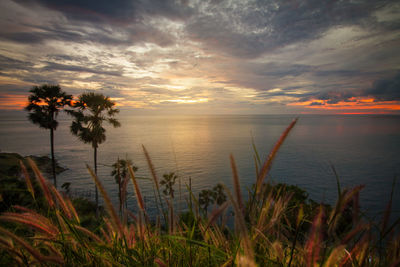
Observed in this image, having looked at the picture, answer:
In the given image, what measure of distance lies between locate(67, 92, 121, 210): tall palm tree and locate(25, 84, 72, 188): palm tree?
1693 millimetres

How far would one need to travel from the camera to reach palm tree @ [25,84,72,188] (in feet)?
76.3

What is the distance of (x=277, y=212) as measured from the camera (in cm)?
177

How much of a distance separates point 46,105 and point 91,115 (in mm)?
5708


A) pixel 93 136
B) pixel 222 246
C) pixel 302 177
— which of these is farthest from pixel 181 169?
pixel 222 246

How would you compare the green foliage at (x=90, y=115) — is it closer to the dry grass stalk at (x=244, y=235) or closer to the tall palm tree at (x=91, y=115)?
the tall palm tree at (x=91, y=115)

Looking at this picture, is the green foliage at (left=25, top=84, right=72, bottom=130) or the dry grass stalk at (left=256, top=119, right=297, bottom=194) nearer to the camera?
the dry grass stalk at (left=256, top=119, right=297, bottom=194)

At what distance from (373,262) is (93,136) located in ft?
89.4

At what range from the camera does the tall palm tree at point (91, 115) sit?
77.9 ft

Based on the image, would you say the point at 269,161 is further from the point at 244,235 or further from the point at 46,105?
the point at 46,105

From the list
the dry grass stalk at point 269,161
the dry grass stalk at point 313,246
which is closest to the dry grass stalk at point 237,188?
the dry grass stalk at point 269,161

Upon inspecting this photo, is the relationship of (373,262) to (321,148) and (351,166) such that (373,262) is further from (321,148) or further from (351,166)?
(321,148)

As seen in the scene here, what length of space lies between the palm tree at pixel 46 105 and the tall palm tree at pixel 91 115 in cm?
169

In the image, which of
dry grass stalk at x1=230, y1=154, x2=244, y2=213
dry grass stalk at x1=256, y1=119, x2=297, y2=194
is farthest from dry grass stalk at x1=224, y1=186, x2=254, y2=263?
dry grass stalk at x1=256, y1=119, x2=297, y2=194

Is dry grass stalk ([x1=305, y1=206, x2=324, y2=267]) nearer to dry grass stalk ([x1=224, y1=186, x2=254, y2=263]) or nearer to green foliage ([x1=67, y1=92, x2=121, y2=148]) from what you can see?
dry grass stalk ([x1=224, y1=186, x2=254, y2=263])
